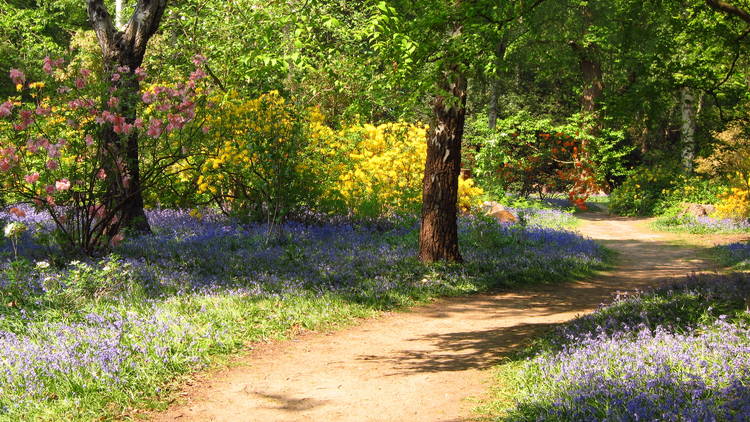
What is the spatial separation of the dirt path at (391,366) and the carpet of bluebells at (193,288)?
0.40 meters

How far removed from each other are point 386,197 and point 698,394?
1086cm

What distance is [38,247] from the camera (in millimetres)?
10102

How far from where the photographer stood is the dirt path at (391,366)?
522 cm

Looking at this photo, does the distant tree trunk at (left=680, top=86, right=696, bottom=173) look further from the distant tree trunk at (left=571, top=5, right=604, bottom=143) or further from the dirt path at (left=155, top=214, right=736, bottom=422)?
the dirt path at (left=155, top=214, right=736, bottom=422)

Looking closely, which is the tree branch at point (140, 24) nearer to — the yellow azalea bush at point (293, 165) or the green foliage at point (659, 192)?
the yellow azalea bush at point (293, 165)

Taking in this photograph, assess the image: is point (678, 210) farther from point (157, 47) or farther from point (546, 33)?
point (157, 47)

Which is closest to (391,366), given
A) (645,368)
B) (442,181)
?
(645,368)

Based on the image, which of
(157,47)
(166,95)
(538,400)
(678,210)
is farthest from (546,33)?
(538,400)

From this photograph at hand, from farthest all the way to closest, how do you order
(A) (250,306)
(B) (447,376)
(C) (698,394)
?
1. (A) (250,306)
2. (B) (447,376)
3. (C) (698,394)

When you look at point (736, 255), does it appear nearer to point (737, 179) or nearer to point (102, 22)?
point (737, 179)

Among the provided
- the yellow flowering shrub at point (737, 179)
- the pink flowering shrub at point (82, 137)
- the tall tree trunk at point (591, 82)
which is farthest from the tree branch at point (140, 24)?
the tall tree trunk at point (591, 82)

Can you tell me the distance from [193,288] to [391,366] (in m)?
3.13

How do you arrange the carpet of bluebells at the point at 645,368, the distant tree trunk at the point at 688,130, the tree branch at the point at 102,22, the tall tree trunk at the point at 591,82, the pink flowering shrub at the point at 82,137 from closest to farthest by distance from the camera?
the carpet of bluebells at the point at 645,368, the pink flowering shrub at the point at 82,137, the tree branch at the point at 102,22, the distant tree trunk at the point at 688,130, the tall tree trunk at the point at 591,82

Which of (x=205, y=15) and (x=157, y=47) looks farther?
(x=157, y=47)
